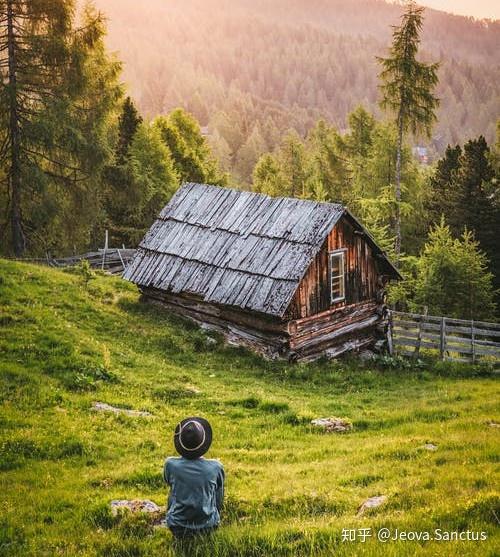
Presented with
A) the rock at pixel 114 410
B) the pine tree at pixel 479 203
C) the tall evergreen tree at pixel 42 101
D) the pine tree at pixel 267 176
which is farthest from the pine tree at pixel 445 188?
the rock at pixel 114 410

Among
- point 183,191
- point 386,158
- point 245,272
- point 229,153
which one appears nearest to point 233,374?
point 245,272

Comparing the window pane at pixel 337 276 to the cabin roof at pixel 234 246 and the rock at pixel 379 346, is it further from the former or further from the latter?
the rock at pixel 379 346

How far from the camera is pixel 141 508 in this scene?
7.93 m

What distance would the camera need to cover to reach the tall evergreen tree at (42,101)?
26.3 meters

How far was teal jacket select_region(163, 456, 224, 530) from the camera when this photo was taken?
6.50m

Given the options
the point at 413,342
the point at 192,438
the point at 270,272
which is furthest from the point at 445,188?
the point at 192,438

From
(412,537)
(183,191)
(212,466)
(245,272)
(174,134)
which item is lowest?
(412,537)

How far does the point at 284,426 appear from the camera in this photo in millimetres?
13047

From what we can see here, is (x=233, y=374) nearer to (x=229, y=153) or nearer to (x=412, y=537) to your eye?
(x=412, y=537)

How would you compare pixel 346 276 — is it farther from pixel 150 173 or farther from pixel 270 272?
pixel 150 173

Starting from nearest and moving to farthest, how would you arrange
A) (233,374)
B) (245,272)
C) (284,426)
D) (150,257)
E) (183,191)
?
(284,426)
(233,374)
(245,272)
(150,257)
(183,191)

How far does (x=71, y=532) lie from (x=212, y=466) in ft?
7.35

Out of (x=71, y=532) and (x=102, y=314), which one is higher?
(x=102, y=314)

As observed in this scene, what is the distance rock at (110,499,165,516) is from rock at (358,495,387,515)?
2701 millimetres
